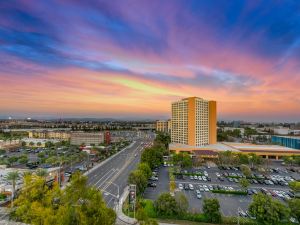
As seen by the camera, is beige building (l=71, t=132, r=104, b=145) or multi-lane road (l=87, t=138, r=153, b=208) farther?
beige building (l=71, t=132, r=104, b=145)

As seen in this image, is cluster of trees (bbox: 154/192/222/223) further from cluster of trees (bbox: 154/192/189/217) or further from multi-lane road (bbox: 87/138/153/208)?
multi-lane road (bbox: 87/138/153/208)

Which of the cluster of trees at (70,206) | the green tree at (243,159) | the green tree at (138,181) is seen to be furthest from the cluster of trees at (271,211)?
the green tree at (243,159)

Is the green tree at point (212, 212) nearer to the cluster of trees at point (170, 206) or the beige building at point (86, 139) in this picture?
the cluster of trees at point (170, 206)

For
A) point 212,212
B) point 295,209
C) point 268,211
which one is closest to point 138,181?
point 212,212

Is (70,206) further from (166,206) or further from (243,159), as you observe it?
(243,159)

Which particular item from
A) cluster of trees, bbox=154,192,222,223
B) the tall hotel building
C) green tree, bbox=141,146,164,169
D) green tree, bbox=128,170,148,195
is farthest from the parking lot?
the tall hotel building

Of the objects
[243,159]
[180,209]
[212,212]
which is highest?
[243,159]
